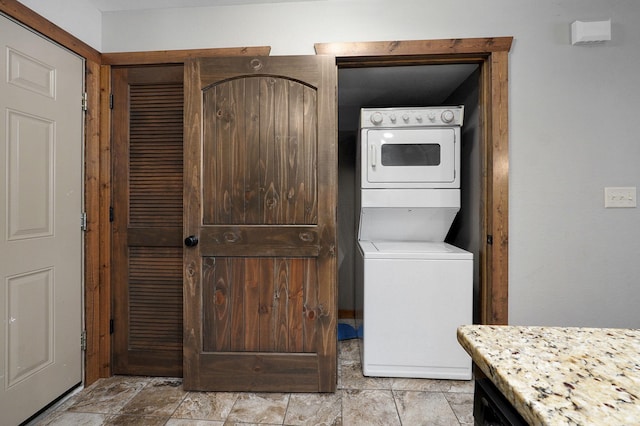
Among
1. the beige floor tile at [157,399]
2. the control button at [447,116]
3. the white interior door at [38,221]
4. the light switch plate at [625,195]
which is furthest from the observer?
the control button at [447,116]

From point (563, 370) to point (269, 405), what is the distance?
1.64m

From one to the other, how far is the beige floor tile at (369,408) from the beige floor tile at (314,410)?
0.14ft

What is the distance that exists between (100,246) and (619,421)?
2.45 meters

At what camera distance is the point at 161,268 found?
6.82ft

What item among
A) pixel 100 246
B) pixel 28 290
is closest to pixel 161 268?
pixel 100 246

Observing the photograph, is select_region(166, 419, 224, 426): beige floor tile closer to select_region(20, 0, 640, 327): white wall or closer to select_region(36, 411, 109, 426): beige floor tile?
select_region(36, 411, 109, 426): beige floor tile

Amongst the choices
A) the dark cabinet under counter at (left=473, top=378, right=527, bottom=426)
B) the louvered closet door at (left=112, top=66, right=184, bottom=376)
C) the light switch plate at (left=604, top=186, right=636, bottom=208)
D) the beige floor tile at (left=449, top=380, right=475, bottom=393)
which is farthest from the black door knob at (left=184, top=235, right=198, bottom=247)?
the light switch plate at (left=604, top=186, right=636, bottom=208)

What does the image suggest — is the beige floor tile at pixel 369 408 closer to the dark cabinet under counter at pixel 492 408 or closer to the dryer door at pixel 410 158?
the dark cabinet under counter at pixel 492 408

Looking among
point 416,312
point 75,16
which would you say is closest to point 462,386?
point 416,312

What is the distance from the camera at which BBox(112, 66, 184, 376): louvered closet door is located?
2.05 metres

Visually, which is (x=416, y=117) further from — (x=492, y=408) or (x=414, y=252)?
(x=492, y=408)

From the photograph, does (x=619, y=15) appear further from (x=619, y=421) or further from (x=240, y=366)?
(x=240, y=366)

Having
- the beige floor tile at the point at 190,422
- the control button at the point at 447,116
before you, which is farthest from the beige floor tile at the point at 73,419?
the control button at the point at 447,116

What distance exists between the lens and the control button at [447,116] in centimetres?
223
